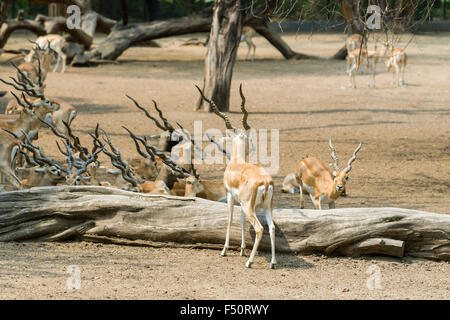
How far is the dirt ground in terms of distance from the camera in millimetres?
5332

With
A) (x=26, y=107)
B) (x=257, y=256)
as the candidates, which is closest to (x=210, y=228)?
(x=257, y=256)

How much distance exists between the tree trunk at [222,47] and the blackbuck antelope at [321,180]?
625cm

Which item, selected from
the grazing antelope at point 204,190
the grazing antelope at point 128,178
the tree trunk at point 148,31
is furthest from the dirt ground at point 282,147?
the grazing antelope at point 128,178

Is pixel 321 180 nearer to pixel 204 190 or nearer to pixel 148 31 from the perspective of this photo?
pixel 204 190

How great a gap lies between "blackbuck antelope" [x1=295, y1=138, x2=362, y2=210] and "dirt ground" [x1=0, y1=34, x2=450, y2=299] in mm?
539

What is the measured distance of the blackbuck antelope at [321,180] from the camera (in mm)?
7172

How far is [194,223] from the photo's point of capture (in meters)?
6.31

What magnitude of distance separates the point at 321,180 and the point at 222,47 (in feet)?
22.0

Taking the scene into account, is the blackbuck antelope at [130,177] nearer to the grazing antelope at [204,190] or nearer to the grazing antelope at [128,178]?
the grazing antelope at [128,178]

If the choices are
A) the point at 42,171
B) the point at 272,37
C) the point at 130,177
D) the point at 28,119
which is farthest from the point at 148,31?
the point at 130,177

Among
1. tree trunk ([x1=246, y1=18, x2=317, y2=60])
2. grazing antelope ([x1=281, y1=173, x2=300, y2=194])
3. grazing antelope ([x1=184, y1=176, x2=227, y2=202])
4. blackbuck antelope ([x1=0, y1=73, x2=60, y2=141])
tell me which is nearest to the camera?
grazing antelope ([x1=184, y1=176, x2=227, y2=202])

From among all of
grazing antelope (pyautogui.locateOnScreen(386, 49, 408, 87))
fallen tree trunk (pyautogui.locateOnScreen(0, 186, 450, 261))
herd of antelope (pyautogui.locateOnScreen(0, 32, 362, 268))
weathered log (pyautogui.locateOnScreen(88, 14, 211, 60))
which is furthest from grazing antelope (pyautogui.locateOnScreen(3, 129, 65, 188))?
weathered log (pyautogui.locateOnScreen(88, 14, 211, 60))

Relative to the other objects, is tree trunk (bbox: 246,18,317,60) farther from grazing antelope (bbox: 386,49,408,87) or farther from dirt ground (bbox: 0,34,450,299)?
grazing antelope (bbox: 386,49,408,87)

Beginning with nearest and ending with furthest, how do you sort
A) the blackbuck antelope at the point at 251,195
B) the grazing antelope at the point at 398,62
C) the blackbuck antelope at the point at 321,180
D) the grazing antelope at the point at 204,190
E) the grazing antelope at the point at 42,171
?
the blackbuck antelope at the point at 251,195
the blackbuck antelope at the point at 321,180
the grazing antelope at the point at 204,190
the grazing antelope at the point at 42,171
the grazing antelope at the point at 398,62
